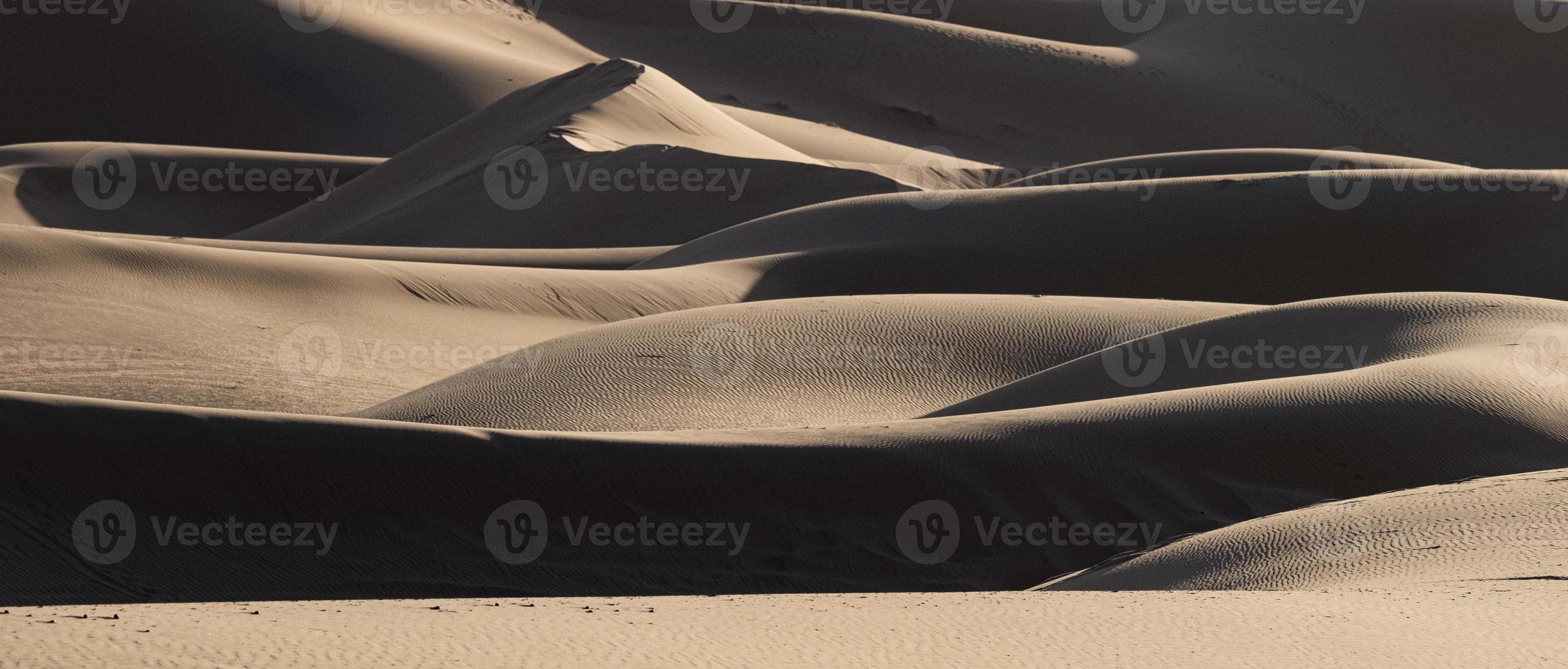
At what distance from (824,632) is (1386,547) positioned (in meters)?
1.01

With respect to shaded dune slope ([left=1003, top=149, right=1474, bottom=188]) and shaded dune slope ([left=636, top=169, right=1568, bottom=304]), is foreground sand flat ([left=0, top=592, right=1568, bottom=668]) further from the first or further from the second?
shaded dune slope ([left=1003, top=149, right=1474, bottom=188])

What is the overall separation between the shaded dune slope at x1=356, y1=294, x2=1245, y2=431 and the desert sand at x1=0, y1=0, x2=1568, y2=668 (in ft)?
0.05

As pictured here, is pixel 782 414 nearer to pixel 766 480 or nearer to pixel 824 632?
pixel 766 480

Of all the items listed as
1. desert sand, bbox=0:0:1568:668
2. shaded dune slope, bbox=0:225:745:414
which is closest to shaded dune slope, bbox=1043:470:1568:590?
desert sand, bbox=0:0:1568:668

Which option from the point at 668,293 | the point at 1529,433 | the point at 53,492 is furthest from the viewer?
the point at 668,293

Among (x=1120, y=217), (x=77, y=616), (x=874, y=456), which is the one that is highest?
(x=1120, y=217)

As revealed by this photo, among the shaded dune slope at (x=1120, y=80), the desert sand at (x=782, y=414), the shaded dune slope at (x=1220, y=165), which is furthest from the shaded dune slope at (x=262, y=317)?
the shaded dune slope at (x=1120, y=80)

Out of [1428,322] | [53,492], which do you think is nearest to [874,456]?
[53,492]

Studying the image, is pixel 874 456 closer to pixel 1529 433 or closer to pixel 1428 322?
pixel 1529 433

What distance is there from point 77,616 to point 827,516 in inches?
51.6

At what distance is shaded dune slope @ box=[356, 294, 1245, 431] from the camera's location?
11.5 feet

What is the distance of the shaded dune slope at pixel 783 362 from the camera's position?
11.5 feet

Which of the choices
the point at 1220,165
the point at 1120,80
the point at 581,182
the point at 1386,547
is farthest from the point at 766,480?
the point at 1120,80

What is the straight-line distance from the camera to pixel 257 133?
1227 cm
